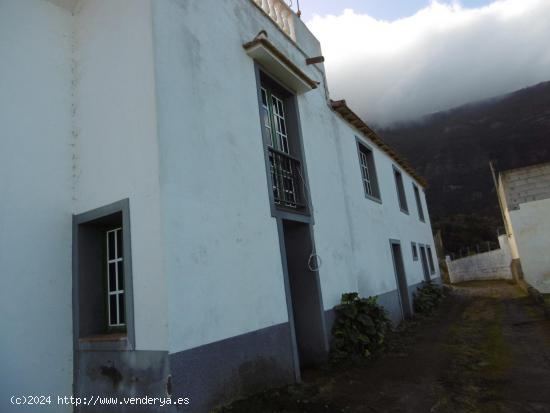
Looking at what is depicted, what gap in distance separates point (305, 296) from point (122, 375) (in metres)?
3.42

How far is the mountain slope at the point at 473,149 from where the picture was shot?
4769cm

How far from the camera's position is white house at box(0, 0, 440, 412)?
157 inches

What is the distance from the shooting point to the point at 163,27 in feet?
15.1

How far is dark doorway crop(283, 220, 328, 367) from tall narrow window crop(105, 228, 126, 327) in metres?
2.65

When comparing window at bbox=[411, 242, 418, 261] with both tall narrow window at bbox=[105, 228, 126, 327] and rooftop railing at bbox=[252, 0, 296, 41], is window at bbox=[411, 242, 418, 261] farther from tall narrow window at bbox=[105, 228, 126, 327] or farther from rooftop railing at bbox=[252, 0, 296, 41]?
tall narrow window at bbox=[105, 228, 126, 327]

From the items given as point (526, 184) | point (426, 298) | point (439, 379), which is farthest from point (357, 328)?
point (526, 184)

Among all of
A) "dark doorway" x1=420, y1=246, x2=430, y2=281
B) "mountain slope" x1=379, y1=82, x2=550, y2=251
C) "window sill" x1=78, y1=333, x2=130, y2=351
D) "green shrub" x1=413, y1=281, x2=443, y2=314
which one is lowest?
"green shrub" x1=413, y1=281, x2=443, y2=314

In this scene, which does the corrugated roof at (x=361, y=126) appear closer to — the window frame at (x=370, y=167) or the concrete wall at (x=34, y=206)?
the window frame at (x=370, y=167)

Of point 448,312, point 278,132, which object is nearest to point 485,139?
point 448,312

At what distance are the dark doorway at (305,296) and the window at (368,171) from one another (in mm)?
4379

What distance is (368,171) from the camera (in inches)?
441

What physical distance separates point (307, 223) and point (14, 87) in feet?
15.1

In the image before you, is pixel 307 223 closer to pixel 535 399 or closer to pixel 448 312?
pixel 535 399

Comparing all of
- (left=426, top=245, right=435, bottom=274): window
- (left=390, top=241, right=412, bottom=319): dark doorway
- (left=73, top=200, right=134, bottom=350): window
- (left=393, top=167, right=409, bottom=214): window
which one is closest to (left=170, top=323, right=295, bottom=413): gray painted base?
(left=73, top=200, right=134, bottom=350): window
